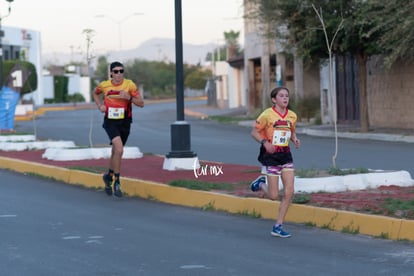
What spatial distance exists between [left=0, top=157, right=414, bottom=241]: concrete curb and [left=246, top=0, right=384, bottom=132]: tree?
13671 millimetres

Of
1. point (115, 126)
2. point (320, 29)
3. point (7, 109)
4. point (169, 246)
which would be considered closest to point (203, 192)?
point (115, 126)

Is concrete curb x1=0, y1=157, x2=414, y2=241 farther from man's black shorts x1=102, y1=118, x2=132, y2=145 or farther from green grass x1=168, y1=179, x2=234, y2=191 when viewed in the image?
man's black shorts x1=102, y1=118, x2=132, y2=145

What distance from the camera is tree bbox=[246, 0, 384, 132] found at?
28609 millimetres

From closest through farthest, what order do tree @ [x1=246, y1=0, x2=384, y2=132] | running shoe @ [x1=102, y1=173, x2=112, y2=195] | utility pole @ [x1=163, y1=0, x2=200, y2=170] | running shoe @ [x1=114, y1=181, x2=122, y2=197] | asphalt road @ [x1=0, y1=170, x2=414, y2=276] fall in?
1. asphalt road @ [x1=0, y1=170, x2=414, y2=276]
2. running shoe @ [x1=114, y1=181, x2=122, y2=197]
3. running shoe @ [x1=102, y1=173, x2=112, y2=195]
4. utility pole @ [x1=163, y1=0, x2=200, y2=170]
5. tree @ [x1=246, y1=0, x2=384, y2=132]

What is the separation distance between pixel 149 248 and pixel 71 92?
112 metres

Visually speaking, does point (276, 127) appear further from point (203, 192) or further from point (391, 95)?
point (391, 95)

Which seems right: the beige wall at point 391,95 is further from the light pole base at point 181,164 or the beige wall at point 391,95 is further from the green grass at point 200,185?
the green grass at point 200,185

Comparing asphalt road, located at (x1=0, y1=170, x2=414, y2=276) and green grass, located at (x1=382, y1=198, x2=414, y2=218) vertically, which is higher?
green grass, located at (x1=382, y1=198, x2=414, y2=218)

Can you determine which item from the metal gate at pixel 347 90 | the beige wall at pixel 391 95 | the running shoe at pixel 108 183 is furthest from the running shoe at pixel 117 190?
the metal gate at pixel 347 90

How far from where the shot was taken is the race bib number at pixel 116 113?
13883mm

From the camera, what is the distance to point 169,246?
9.55 metres

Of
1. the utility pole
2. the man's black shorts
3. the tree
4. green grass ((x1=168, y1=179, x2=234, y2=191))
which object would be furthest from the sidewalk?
the tree

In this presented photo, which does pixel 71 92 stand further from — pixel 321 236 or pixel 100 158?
pixel 321 236

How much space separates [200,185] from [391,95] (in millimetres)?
21160
